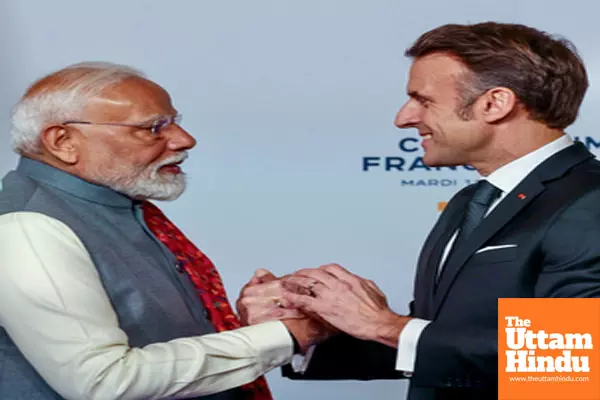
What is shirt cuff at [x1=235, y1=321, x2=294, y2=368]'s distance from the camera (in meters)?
2.04

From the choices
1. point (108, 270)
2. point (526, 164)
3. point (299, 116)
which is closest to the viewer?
point (108, 270)

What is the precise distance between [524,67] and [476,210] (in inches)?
13.9

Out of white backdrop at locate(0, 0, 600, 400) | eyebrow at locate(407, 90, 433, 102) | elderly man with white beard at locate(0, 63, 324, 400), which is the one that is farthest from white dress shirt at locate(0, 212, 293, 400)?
white backdrop at locate(0, 0, 600, 400)

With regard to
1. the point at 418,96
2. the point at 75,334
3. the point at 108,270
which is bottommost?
the point at 75,334

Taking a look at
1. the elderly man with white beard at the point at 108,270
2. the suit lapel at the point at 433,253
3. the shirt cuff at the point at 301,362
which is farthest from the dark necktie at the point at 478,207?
the shirt cuff at the point at 301,362

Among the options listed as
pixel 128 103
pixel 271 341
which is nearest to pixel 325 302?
pixel 271 341

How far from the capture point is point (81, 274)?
187 centimetres

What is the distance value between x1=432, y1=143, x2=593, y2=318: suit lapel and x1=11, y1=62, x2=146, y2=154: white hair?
2.86ft

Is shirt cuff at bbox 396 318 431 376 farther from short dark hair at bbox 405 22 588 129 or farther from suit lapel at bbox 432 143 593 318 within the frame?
short dark hair at bbox 405 22 588 129

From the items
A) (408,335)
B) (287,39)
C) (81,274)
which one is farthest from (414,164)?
(81,274)

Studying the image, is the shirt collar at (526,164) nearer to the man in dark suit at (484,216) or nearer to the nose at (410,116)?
the man in dark suit at (484,216)

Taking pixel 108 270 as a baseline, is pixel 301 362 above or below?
below

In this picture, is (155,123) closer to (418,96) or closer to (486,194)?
(418,96)

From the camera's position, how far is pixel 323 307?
2184 mm
